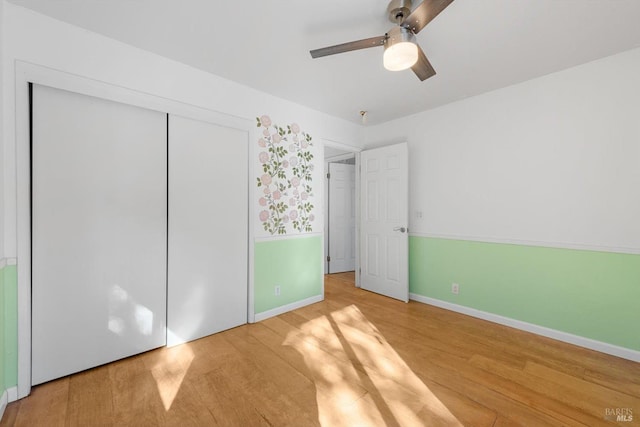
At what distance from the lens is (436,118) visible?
3205 millimetres

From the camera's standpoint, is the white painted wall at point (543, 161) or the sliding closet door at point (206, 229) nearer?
the white painted wall at point (543, 161)

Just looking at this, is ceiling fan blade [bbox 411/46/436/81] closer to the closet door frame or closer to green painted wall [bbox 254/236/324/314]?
green painted wall [bbox 254/236/324/314]

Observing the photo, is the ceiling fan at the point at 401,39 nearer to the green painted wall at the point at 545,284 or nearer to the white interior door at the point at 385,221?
the white interior door at the point at 385,221

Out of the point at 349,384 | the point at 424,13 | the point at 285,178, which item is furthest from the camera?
the point at 285,178

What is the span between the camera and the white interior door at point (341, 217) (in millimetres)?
4801

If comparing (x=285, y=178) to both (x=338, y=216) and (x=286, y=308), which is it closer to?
(x=286, y=308)

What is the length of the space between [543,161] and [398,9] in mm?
2065

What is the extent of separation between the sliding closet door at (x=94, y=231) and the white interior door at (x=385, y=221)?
103 inches

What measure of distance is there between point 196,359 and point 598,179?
3.69 m

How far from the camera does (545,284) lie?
245 cm

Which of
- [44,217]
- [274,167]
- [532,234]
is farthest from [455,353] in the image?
[44,217]

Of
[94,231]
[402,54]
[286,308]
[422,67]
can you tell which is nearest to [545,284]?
[422,67]

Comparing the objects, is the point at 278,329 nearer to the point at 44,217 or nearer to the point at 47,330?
the point at 47,330

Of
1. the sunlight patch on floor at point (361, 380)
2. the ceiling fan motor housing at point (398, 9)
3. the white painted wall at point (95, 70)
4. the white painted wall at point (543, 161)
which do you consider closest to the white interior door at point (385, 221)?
the white painted wall at point (543, 161)
